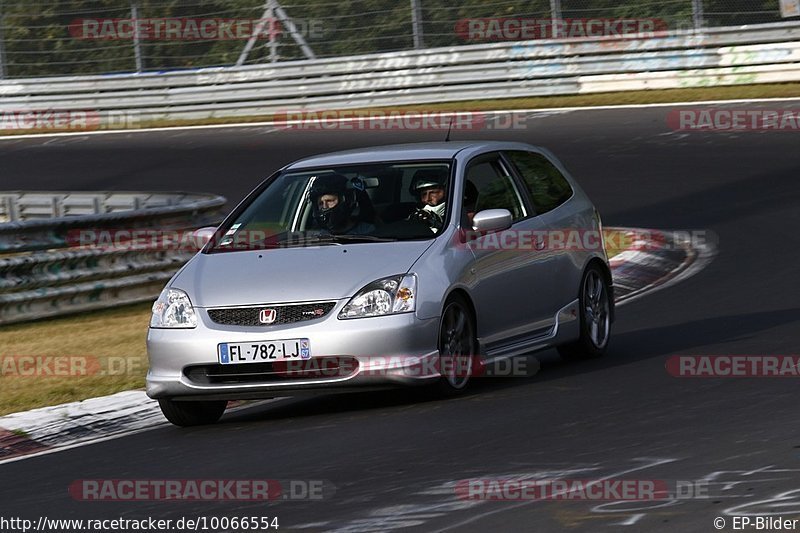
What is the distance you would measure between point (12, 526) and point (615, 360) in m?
4.88

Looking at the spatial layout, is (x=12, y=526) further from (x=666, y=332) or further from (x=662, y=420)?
(x=666, y=332)

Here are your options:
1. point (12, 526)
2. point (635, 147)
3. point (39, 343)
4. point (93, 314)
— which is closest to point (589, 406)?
point (12, 526)

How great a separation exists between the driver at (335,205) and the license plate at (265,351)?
3.47 ft

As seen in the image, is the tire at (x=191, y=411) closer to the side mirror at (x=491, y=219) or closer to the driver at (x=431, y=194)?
the driver at (x=431, y=194)

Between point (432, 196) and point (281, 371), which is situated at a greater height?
point (432, 196)

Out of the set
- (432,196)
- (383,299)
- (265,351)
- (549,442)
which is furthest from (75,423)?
(549,442)

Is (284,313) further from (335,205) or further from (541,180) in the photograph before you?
(541,180)

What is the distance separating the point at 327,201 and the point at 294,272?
1.01 metres

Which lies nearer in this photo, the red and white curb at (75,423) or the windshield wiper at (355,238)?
the red and white curb at (75,423)

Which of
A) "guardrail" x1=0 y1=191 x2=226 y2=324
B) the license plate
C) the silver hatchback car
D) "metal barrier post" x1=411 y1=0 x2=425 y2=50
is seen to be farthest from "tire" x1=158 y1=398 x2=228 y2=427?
"metal barrier post" x1=411 y1=0 x2=425 y2=50

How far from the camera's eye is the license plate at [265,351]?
8.32 metres

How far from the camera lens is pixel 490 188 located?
9758mm

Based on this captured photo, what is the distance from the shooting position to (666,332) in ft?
36.9

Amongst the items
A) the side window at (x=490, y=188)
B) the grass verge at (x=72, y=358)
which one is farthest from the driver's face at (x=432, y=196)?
the grass verge at (x=72, y=358)
